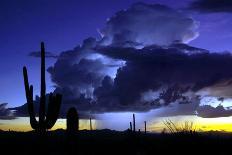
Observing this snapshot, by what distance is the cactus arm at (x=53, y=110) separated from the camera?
728 inches

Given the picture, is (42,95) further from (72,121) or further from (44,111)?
(72,121)

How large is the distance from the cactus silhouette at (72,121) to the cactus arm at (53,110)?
1.91 metres

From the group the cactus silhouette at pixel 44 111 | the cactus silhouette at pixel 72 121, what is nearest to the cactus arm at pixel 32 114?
the cactus silhouette at pixel 44 111

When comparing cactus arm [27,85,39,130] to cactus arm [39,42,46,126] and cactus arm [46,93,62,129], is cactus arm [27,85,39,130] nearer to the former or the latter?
cactus arm [39,42,46,126]

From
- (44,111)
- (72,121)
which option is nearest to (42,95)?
(44,111)

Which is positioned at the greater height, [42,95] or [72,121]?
[42,95]

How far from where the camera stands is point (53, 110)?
727 inches

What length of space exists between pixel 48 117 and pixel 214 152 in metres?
7.99

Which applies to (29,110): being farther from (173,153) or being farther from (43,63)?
(173,153)

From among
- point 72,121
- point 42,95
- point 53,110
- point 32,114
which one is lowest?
point 72,121

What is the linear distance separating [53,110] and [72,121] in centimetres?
226

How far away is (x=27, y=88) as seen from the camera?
19.5m

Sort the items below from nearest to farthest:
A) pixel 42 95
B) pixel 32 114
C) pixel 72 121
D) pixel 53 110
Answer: pixel 72 121
pixel 53 110
pixel 42 95
pixel 32 114

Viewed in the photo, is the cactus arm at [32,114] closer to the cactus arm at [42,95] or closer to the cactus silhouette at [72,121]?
the cactus arm at [42,95]
